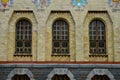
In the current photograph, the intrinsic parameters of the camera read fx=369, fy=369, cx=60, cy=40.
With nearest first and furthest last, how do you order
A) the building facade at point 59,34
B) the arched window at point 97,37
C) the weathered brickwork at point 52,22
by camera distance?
the building facade at point 59,34, the weathered brickwork at point 52,22, the arched window at point 97,37

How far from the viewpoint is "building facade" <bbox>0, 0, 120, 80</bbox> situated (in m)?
25.3

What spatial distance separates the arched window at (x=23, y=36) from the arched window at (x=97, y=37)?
4325mm

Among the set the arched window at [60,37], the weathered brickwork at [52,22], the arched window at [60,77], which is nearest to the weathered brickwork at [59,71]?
the arched window at [60,77]

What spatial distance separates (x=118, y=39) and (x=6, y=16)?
7.97m

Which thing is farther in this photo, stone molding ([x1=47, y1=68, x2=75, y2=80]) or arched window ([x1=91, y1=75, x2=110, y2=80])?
arched window ([x1=91, y1=75, x2=110, y2=80])

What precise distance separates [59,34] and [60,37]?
23cm

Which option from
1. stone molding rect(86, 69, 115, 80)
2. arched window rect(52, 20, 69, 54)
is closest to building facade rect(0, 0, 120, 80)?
arched window rect(52, 20, 69, 54)

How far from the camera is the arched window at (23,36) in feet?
84.8

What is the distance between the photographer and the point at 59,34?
1025 inches

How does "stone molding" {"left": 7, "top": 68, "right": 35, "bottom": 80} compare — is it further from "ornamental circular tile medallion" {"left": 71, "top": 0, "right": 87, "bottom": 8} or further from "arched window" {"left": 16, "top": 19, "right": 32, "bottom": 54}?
"ornamental circular tile medallion" {"left": 71, "top": 0, "right": 87, "bottom": 8}

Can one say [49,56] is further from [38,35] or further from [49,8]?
[49,8]

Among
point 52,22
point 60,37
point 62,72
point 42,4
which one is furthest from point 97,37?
point 42,4

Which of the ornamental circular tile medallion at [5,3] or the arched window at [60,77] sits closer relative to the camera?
the arched window at [60,77]

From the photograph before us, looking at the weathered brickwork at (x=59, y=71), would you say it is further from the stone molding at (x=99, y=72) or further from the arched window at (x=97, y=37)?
the arched window at (x=97, y=37)
